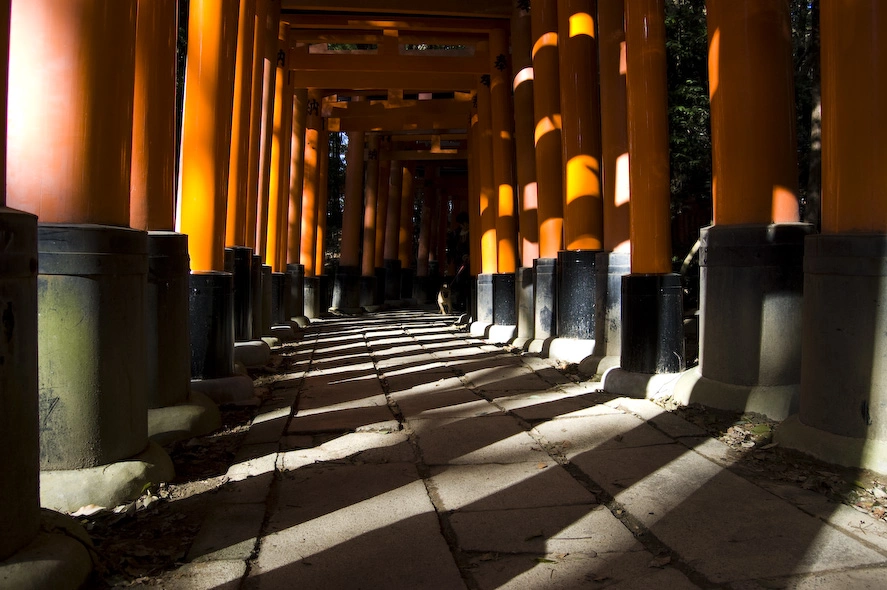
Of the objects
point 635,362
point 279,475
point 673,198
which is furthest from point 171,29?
point 673,198

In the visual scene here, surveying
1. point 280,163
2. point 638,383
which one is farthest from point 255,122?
point 638,383

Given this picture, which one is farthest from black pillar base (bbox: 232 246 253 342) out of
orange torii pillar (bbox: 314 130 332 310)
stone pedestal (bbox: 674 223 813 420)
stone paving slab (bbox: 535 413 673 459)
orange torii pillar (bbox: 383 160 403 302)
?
orange torii pillar (bbox: 383 160 403 302)

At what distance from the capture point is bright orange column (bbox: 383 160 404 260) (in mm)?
23109

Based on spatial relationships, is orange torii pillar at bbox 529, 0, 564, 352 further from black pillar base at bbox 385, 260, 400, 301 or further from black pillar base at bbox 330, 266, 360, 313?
black pillar base at bbox 385, 260, 400, 301

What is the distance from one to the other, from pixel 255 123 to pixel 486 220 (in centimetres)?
471

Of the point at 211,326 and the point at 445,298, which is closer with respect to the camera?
the point at 211,326

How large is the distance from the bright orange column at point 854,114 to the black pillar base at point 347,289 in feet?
51.4

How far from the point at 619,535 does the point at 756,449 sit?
4.52ft

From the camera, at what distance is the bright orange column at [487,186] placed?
38.5 feet

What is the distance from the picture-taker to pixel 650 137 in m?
5.34

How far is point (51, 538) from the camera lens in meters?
2.12

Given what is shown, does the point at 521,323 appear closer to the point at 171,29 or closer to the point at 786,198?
the point at 786,198

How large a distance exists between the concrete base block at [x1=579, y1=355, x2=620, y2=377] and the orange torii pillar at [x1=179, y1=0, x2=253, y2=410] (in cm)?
280

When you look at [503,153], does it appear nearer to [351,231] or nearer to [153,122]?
[153,122]
